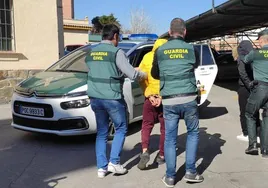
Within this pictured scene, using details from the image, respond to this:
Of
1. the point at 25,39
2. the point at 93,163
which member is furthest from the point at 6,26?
the point at 93,163

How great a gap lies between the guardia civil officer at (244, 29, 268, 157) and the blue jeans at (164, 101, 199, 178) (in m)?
1.59

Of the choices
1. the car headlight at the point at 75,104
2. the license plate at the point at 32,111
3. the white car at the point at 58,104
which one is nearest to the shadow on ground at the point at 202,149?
the white car at the point at 58,104

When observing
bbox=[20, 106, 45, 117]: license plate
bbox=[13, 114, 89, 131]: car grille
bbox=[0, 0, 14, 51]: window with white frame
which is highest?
bbox=[0, 0, 14, 51]: window with white frame

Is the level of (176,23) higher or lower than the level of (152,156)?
higher

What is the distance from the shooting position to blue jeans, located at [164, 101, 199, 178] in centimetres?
427

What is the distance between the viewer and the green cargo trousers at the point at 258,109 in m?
5.45

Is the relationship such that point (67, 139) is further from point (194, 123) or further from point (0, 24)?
point (0, 24)

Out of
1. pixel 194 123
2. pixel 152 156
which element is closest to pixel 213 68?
pixel 152 156

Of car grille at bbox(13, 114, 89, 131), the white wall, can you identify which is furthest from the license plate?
the white wall

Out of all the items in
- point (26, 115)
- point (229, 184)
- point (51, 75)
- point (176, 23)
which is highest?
point (176, 23)

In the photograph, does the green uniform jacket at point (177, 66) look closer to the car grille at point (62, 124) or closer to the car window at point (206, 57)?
the car grille at point (62, 124)

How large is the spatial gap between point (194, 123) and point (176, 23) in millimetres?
1180

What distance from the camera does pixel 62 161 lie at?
5359 millimetres

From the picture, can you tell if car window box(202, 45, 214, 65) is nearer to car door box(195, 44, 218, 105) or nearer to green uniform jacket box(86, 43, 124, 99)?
car door box(195, 44, 218, 105)
